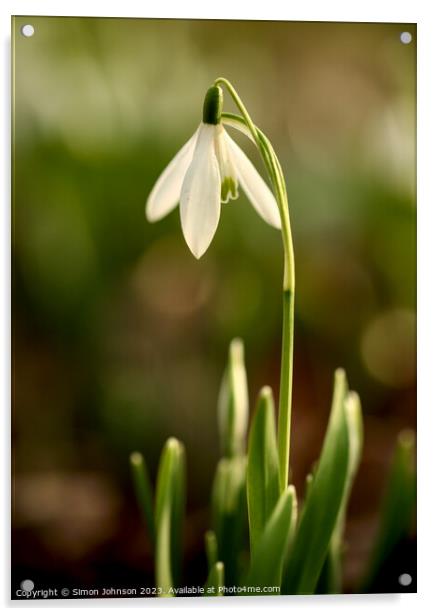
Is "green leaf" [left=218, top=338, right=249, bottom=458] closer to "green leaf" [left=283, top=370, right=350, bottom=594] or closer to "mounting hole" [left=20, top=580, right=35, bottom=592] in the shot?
"green leaf" [left=283, top=370, right=350, bottom=594]

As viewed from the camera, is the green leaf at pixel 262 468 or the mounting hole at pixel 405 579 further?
the mounting hole at pixel 405 579

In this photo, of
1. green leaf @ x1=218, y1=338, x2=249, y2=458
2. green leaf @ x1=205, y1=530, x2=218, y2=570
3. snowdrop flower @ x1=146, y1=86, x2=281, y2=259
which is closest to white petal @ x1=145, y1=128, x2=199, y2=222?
snowdrop flower @ x1=146, y1=86, x2=281, y2=259

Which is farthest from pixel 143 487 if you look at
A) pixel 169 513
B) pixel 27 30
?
pixel 27 30

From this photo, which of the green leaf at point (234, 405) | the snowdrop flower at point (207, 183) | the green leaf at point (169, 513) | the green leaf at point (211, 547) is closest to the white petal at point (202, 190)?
the snowdrop flower at point (207, 183)

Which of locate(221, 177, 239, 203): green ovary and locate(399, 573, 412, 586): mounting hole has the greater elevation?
locate(221, 177, 239, 203): green ovary

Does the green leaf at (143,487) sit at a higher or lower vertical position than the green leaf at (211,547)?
higher

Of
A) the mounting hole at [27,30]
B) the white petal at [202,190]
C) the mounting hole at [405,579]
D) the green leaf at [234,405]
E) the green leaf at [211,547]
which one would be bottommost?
the mounting hole at [405,579]

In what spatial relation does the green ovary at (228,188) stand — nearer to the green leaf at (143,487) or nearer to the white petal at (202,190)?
the white petal at (202,190)
